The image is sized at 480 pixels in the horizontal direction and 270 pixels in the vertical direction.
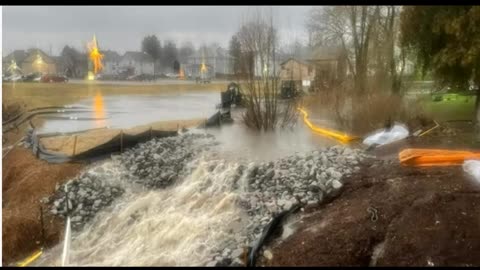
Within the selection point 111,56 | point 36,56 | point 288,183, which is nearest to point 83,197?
point 288,183

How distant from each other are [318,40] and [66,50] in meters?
31.2

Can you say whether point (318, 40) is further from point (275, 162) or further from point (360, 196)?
point (360, 196)

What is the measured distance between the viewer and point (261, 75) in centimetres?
1148

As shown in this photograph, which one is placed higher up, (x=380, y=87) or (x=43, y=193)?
(x=380, y=87)

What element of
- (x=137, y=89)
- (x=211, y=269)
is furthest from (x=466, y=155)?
(x=137, y=89)

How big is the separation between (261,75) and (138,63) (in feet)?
120

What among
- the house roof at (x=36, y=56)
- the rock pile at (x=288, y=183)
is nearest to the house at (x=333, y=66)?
the rock pile at (x=288, y=183)

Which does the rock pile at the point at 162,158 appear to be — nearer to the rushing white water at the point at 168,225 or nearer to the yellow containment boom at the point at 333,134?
the rushing white water at the point at 168,225

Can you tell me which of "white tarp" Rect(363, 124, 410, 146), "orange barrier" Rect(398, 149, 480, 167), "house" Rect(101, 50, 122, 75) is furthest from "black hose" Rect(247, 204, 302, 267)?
"house" Rect(101, 50, 122, 75)

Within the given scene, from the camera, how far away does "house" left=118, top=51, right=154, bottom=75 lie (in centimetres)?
4491

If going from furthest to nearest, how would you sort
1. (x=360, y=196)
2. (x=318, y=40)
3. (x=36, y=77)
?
(x=36, y=77) → (x=318, y=40) → (x=360, y=196)

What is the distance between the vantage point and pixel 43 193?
802 cm

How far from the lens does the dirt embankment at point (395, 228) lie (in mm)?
4609

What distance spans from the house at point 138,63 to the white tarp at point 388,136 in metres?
37.2
